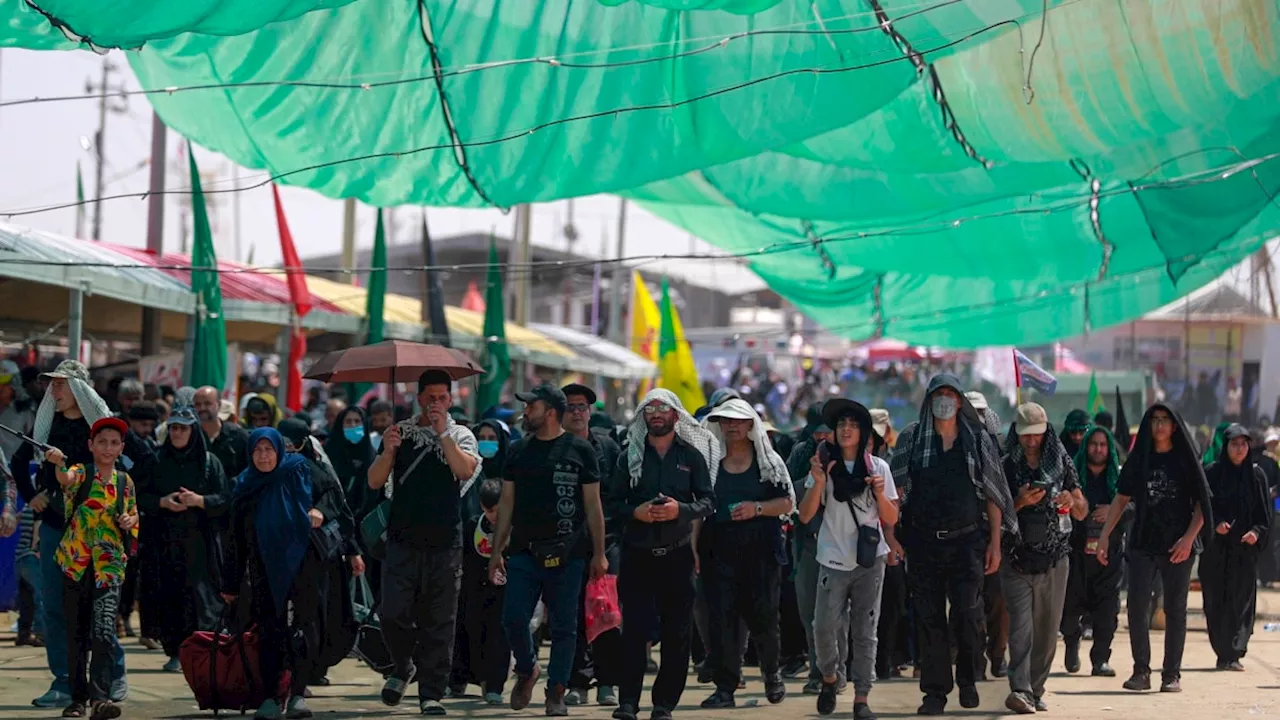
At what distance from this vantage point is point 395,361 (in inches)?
372

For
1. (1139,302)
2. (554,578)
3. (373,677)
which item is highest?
(1139,302)

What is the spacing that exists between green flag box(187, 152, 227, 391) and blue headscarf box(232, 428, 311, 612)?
8.16 metres

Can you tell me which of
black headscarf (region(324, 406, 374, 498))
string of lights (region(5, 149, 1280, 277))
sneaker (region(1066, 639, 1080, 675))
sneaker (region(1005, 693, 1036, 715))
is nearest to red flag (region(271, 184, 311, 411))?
string of lights (region(5, 149, 1280, 277))

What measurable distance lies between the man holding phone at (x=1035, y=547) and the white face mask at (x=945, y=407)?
641 millimetres

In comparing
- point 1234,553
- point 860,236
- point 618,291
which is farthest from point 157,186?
point 618,291

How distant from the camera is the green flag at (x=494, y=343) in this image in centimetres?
2080

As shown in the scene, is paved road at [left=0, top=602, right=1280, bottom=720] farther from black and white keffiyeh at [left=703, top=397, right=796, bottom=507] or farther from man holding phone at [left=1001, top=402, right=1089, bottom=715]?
black and white keffiyeh at [left=703, top=397, right=796, bottom=507]

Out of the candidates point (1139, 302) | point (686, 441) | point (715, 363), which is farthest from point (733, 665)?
point (715, 363)

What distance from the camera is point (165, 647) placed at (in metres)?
10.7

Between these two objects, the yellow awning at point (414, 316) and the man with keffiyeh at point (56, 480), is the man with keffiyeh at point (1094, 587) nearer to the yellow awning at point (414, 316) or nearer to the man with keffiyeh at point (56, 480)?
the man with keffiyeh at point (56, 480)

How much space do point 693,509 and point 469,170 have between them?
3728 millimetres

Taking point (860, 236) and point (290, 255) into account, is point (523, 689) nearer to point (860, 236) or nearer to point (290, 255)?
point (860, 236)

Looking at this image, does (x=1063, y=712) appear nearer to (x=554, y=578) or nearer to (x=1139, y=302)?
(x=554, y=578)

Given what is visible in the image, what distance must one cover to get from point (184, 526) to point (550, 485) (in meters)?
2.84
